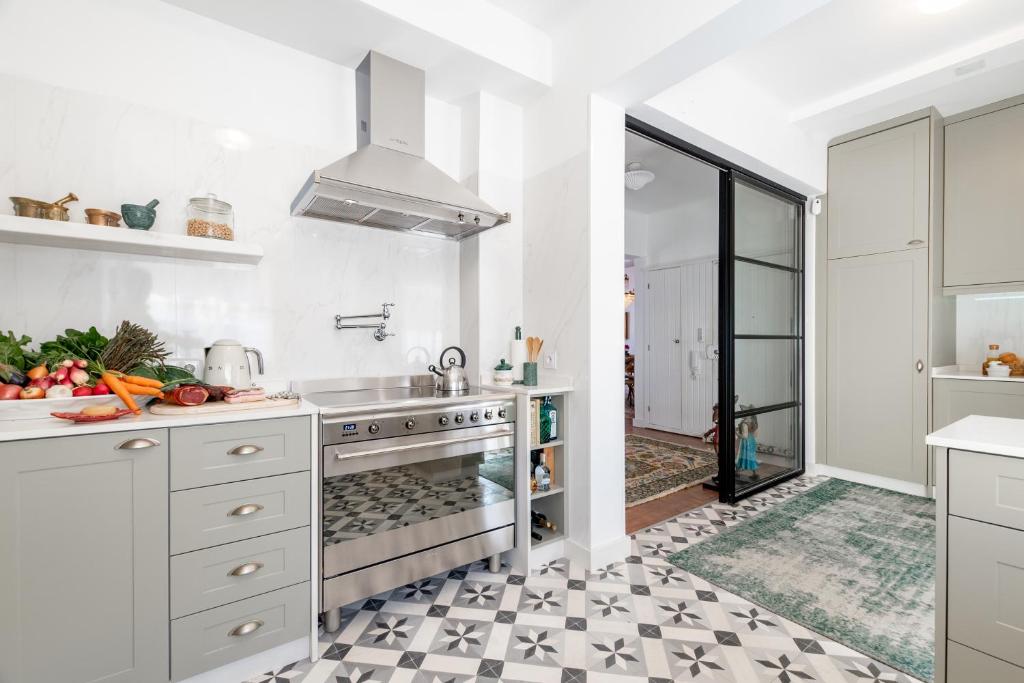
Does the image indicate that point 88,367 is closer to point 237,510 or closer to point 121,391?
point 121,391

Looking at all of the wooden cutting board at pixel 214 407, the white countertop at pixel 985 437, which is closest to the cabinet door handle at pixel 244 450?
the wooden cutting board at pixel 214 407

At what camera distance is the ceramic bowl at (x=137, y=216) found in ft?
5.73

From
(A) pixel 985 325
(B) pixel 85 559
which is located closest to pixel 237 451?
(B) pixel 85 559

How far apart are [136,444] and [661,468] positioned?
382 cm

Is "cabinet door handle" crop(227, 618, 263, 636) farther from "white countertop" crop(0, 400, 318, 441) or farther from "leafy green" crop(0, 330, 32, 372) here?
"leafy green" crop(0, 330, 32, 372)

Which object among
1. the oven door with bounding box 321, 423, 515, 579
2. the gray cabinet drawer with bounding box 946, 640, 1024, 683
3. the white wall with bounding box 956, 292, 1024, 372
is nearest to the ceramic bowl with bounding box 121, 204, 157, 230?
the oven door with bounding box 321, 423, 515, 579

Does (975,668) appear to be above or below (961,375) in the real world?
below

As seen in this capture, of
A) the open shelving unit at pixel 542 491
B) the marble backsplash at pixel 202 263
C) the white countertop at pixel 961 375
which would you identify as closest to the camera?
the marble backsplash at pixel 202 263

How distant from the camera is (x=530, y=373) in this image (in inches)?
99.0

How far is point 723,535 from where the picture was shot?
2715 mm

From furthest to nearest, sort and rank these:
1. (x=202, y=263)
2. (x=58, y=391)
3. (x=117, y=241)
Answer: (x=202, y=263) < (x=117, y=241) < (x=58, y=391)

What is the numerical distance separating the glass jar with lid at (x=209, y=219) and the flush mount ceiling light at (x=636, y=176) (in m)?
3.24

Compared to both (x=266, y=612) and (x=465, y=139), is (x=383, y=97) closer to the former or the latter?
(x=465, y=139)

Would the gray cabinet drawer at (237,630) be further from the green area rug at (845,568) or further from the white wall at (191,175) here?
the green area rug at (845,568)
